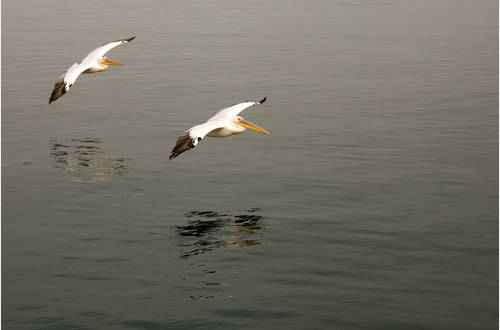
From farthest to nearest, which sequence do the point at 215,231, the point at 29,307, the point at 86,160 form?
the point at 86,160 → the point at 215,231 → the point at 29,307

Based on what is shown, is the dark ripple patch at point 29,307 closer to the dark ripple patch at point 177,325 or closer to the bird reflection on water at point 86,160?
the dark ripple patch at point 177,325

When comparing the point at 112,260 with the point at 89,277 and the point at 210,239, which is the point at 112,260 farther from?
the point at 210,239

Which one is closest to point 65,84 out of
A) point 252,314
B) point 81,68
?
point 81,68

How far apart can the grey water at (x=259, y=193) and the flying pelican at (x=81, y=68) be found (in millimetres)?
1509

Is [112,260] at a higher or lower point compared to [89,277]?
higher

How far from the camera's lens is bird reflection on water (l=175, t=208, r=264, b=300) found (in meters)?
14.0

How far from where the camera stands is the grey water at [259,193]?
44.2ft

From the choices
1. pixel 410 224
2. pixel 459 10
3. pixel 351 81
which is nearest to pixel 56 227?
pixel 410 224

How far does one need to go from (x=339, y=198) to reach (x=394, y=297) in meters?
4.91

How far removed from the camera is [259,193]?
18.8 meters

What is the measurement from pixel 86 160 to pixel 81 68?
3.01 metres

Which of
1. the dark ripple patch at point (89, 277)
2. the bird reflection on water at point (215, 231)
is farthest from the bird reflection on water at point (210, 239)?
the dark ripple patch at point (89, 277)

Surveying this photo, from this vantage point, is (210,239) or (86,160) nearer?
(210,239)

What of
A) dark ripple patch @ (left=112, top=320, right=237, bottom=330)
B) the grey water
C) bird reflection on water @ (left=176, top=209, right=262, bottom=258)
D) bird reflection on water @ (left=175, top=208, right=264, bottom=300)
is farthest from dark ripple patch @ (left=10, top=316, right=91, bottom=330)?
bird reflection on water @ (left=176, top=209, right=262, bottom=258)
